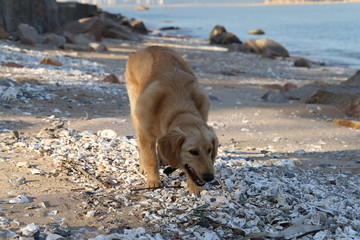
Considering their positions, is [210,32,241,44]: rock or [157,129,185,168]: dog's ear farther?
[210,32,241,44]: rock

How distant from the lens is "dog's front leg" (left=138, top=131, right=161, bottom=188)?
214 inches

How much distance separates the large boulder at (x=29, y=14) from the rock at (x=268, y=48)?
11.5 meters

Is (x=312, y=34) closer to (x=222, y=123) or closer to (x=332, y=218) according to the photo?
(x=222, y=123)

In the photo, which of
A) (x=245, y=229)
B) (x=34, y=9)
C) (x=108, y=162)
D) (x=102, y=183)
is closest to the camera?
(x=245, y=229)

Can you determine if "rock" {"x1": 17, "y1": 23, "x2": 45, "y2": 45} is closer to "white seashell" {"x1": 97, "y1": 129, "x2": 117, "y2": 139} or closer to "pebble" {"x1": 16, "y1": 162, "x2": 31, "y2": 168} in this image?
"white seashell" {"x1": 97, "y1": 129, "x2": 117, "y2": 139}

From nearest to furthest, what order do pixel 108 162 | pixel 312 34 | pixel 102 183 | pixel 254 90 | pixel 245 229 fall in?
pixel 245 229
pixel 102 183
pixel 108 162
pixel 254 90
pixel 312 34

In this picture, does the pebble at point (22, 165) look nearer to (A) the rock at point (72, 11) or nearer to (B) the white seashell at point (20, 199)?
(B) the white seashell at point (20, 199)

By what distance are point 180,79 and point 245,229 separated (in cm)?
185

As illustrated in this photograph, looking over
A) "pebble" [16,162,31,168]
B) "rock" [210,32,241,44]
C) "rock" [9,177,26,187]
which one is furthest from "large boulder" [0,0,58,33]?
"rock" [9,177,26,187]

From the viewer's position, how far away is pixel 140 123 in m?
5.40

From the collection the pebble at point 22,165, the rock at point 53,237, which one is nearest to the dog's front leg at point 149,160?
the pebble at point 22,165

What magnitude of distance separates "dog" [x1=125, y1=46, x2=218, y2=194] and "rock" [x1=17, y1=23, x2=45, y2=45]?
1296 centimetres

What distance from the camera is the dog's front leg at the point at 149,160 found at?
5445 millimetres

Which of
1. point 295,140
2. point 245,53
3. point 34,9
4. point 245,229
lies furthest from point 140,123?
point 245,53
